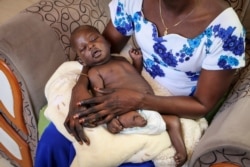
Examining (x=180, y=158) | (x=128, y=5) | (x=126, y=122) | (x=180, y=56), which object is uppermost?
(x=128, y=5)

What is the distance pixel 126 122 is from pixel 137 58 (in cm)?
28

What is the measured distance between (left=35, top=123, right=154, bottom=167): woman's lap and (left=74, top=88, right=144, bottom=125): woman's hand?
0.13 metres

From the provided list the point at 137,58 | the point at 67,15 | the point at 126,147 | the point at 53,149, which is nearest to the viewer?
the point at 126,147

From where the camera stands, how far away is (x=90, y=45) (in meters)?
1.03

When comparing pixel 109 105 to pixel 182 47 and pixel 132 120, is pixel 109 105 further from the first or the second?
pixel 182 47

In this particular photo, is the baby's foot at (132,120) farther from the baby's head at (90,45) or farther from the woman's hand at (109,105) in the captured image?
the baby's head at (90,45)

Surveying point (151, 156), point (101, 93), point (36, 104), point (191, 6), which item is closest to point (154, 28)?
point (191, 6)

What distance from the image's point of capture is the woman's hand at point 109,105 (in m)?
0.93

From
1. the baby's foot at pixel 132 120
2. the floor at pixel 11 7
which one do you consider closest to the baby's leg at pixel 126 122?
the baby's foot at pixel 132 120

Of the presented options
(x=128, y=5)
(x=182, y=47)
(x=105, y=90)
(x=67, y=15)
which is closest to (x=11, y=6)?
(x=67, y=15)

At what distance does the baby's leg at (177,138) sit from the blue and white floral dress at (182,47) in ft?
0.50

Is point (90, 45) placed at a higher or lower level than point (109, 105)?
higher

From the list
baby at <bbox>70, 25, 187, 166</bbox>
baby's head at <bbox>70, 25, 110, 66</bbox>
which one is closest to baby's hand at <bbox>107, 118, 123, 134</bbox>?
baby at <bbox>70, 25, 187, 166</bbox>

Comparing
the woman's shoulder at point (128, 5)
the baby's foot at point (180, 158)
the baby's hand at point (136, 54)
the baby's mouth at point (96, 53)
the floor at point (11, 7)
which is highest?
the floor at point (11, 7)
